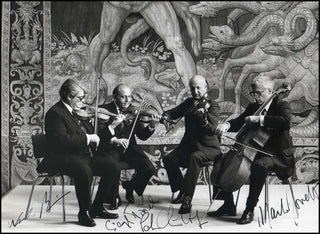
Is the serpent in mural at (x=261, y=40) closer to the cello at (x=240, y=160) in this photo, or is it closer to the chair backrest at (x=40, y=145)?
the cello at (x=240, y=160)

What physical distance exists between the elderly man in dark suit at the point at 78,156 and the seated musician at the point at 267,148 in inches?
42.7

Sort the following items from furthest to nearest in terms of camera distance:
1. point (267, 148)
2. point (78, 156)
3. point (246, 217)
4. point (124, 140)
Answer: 1. point (124, 140)
2. point (78, 156)
3. point (267, 148)
4. point (246, 217)

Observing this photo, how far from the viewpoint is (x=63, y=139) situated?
189 inches

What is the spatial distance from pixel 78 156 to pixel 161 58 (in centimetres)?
166

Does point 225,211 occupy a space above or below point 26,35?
below

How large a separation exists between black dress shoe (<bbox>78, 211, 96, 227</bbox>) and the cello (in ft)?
3.97

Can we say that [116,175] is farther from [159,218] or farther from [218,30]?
[218,30]

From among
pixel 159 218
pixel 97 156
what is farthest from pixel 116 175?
pixel 159 218

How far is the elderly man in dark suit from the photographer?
4738 mm
